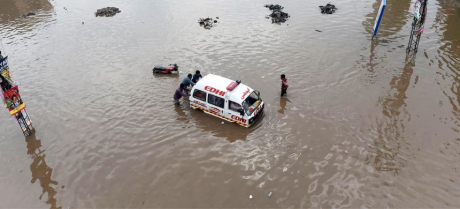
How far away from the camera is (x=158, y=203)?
1079cm

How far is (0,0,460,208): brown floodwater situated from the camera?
36.6 feet

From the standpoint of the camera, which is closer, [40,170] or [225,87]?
[40,170]

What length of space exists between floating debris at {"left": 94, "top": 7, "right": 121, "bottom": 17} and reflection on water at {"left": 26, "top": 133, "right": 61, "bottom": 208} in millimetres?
20973

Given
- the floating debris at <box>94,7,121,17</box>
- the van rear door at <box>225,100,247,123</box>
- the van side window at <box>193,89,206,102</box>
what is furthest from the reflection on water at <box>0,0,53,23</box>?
the van rear door at <box>225,100,247,123</box>

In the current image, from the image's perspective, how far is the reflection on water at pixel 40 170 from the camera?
11.4 meters

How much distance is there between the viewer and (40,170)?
1252 cm

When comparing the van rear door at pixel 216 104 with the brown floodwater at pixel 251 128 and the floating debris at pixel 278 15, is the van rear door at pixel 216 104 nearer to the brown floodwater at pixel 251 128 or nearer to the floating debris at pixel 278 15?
the brown floodwater at pixel 251 128

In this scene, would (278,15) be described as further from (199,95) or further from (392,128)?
(392,128)

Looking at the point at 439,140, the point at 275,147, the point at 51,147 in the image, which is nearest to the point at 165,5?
the point at 51,147

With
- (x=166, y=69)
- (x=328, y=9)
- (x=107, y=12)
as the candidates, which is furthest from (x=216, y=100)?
(x=107, y=12)

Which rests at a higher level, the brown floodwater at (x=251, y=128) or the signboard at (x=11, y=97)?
the signboard at (x=11, y=97)

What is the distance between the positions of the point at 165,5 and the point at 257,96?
24.0 m

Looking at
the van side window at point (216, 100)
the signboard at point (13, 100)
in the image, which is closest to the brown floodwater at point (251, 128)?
the van side window at point (216, 100)

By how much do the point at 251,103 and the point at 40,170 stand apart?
10213mm
